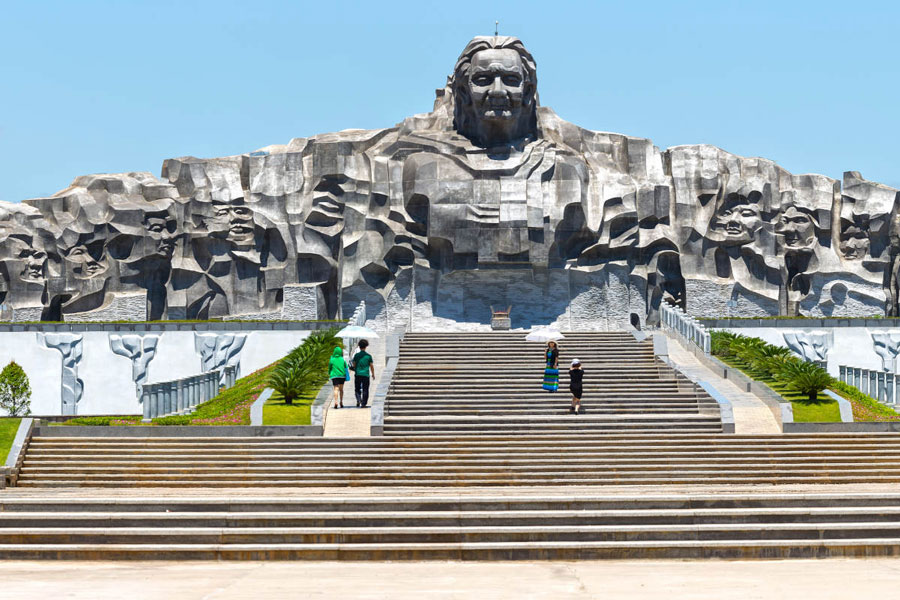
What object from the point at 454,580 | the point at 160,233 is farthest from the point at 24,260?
the point at 454,580

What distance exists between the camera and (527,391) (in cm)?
2359

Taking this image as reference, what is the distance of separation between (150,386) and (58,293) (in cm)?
1479

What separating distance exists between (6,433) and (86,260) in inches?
696

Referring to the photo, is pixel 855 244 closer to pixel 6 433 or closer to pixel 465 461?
pixel 465 461

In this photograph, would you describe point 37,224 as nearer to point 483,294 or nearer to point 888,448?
point 483,294

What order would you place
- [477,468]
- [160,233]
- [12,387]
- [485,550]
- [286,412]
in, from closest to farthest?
1. [485,550]
2. [477,468]
3. [286,412]
4. [12,387]
5. [160,233]

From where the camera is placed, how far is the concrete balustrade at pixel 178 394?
2319 cm

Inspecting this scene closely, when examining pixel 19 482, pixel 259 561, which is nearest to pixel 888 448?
pixel 259 561

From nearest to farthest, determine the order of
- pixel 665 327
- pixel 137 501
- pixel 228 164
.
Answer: pixel 137 501, pixel 665 327, pixel 228 164

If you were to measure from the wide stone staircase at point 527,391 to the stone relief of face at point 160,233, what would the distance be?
11.1 m

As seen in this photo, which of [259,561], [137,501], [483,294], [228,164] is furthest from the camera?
[228,164]

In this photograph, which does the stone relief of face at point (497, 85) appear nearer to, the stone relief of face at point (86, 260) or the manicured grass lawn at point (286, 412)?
the stone relief of face at point (86, 260)

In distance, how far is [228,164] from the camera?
3788 cm

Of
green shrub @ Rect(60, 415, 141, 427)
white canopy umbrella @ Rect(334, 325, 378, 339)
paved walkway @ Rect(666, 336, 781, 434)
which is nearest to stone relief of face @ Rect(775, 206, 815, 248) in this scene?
paved walkway @ Rect(666, 336, 781, 434)
